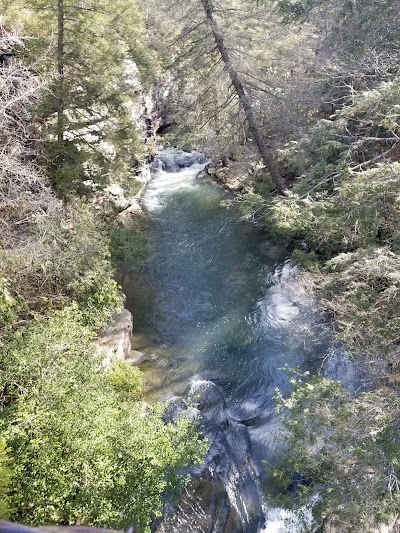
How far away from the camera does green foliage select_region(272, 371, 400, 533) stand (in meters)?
5.51

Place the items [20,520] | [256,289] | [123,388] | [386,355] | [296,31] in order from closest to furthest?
[20,520], [386,355], [123,388], [256,289], [296,31]

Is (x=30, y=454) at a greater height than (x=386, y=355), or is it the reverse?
(x=30, y=454)

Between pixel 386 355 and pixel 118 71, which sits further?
pixel 118 71

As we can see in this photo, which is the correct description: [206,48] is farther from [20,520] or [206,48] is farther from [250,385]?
[20,520]

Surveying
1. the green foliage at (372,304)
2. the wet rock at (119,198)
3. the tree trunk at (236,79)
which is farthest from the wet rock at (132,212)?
the green foliage at (372,304)

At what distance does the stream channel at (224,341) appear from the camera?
23.2ft

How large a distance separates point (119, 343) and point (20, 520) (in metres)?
5.03

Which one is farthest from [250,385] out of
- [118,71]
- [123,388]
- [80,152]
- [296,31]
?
[296,31]

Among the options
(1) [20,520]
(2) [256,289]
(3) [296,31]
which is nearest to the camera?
(1) [20,520]

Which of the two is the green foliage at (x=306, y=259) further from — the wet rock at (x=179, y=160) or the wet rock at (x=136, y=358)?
the wet rock at (x=179, y=160)

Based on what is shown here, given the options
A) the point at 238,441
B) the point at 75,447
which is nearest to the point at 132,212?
the point at 238,441

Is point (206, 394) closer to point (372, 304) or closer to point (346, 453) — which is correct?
point (346, 453)

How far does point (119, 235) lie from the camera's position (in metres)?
12.3

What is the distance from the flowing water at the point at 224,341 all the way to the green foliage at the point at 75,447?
1.53 metres
